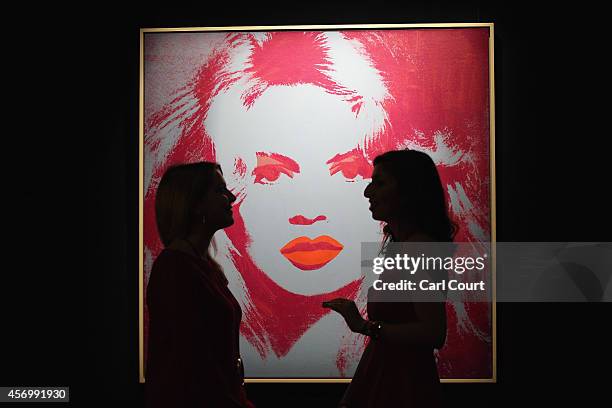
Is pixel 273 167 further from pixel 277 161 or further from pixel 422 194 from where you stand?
pixel 422 194

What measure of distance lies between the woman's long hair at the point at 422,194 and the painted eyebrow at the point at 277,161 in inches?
25.1

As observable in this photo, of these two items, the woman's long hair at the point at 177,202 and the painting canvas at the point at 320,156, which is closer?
the woman's long hair at the point at 177,202

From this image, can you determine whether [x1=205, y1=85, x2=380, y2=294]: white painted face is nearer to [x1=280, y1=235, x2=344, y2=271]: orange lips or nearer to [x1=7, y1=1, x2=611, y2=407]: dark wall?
[x1=280, y1=235, x2=344, y2=271]: orange lips

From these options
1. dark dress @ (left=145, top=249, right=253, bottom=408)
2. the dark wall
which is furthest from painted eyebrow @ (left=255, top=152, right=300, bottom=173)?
dark dress @ (left=145, top=249, right=253, bottom=408)

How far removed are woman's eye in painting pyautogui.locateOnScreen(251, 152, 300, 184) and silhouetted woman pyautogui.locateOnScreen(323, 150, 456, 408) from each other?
0.59 metres

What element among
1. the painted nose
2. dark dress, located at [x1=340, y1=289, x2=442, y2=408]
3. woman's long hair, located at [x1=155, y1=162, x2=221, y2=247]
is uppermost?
woman's long hair, located at [x1=155, y1=162, x2=221, y2=247]

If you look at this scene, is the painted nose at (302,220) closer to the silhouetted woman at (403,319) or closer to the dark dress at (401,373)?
the silhouetted woman at (403,319)

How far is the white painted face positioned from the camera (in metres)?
2.37
